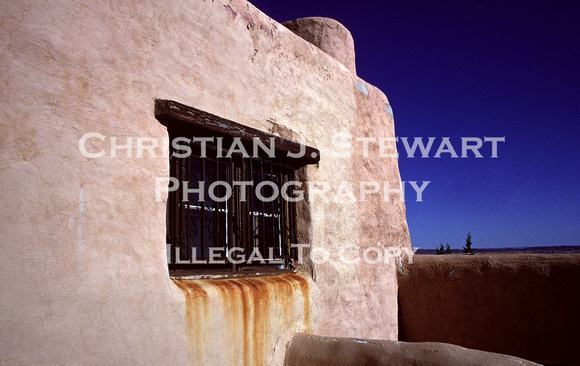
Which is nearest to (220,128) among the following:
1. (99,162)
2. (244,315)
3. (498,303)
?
(99,162)

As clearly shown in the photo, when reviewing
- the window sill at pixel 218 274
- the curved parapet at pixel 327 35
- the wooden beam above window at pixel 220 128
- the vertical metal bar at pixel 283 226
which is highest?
the curved parapet at pixel 327 35

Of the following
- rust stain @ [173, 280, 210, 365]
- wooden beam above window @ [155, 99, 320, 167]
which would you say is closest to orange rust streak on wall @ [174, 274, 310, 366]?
rust stain @ [173, 280, 210, 365]

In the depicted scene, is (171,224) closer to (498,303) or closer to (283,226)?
(283,226)

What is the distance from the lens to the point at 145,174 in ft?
7.74

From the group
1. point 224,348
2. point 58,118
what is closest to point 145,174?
point 58,118

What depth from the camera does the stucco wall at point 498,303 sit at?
375cm

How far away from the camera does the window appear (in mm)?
2680

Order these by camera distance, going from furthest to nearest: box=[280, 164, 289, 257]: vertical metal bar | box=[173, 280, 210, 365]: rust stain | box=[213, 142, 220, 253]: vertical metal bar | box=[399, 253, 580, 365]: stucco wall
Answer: box=[399, 253, 580, 365]: stucco wall
box=[280, 164, 289, 257]: vertical metal bar
box=[213, 142, 220, 253]: vertical metal bar
box=[173, 280, 210, 365]: rust stain

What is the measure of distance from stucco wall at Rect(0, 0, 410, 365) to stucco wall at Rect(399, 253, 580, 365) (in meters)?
1.88

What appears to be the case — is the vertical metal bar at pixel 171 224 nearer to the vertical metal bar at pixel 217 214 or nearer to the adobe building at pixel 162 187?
the adobe building at pixel 162 187

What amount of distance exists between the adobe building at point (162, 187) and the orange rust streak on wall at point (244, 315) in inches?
0.5

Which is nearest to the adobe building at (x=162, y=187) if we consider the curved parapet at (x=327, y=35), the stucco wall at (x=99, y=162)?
the stucco wall at (x=99, y=162)

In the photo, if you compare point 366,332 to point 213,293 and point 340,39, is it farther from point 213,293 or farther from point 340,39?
point 340,39

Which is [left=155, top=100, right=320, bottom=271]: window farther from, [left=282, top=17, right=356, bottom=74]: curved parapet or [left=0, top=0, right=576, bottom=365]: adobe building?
[left=282, top=17, right=356, bottom=74]: curved parapet
